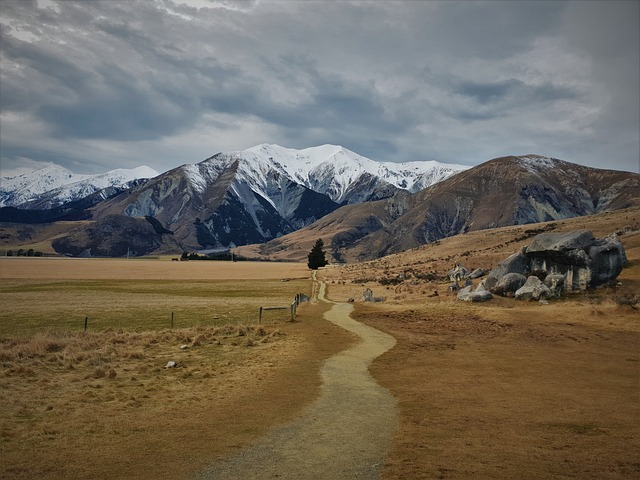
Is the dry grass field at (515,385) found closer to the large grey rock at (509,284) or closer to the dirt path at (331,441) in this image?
the dirt path at (331,441)

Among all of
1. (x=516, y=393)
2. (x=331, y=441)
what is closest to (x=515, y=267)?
(x=516, y=393)

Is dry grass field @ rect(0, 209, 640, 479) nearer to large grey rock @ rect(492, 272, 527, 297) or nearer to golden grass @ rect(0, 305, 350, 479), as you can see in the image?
golden grass @ rect(0, 305, 350, 479)

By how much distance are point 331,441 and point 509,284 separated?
42318 millimetres

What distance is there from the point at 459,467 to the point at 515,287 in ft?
139

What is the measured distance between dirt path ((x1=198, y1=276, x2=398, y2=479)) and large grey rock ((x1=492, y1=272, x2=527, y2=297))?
34.0 m

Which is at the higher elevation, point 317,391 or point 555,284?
point 555,284

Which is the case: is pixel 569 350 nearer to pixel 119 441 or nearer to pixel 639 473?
pixel 639 473

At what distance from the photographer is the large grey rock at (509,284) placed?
49.5m

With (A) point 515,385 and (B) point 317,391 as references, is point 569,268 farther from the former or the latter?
(B) point 317,391

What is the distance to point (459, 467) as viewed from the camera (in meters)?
11.3

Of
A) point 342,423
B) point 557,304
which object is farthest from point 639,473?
point 557,304

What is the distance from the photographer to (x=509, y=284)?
4962cm

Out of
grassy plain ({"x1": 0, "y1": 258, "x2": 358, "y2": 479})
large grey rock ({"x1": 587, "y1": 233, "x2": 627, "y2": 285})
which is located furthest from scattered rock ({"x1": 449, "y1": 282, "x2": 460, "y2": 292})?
grassy plain ({"x1": 0, "y1": 258, "x2": 358, "y2": 479})

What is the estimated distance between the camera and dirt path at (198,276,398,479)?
11.0 metres
